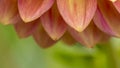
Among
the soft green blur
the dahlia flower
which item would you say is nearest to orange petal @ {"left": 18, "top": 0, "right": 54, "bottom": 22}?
the dahlia flower

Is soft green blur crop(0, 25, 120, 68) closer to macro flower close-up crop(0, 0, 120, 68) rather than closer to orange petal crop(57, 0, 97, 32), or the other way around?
macro flower close-up crop(0, 0, 120, 68)

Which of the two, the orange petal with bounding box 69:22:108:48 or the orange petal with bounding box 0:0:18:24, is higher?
the orange petal with bounding box 0:0:18:24

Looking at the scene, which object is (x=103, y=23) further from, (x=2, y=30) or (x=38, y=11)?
(x=2, y=30)

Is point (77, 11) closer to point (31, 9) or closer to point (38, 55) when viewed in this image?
point (31, 9)

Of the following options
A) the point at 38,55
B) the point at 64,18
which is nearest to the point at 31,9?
the point at 64,18

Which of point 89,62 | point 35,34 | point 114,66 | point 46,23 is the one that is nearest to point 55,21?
point 46,23

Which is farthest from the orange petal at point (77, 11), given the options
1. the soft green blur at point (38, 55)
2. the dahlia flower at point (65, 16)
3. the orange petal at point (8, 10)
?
the soft green blur at point (38, 55)
